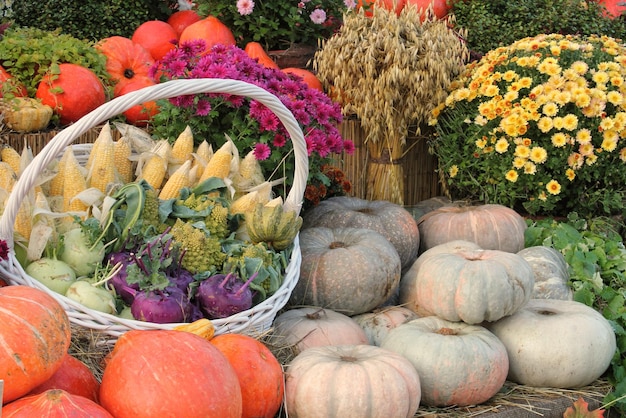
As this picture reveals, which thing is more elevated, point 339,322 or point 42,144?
point 42,144

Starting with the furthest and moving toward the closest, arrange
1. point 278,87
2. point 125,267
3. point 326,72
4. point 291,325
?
point 326,72, point 278,87, point 291,325, point 125,267

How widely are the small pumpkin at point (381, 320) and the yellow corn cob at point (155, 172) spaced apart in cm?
104

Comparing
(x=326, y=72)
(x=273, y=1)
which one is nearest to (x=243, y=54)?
(x=326, y=72)

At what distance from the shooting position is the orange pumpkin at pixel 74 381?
2119 mm

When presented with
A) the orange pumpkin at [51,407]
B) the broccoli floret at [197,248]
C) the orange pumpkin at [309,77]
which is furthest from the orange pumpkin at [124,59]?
the orange pumpkin at [51,407]

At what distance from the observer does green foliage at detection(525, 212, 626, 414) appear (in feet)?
11.8

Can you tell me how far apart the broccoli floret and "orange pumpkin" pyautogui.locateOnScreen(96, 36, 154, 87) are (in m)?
2.16

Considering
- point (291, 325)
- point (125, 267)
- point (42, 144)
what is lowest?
point (291, 325)

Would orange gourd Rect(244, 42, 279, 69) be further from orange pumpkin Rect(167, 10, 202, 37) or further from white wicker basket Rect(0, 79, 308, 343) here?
white wicker basket Rect(0, 79, 308, 343)

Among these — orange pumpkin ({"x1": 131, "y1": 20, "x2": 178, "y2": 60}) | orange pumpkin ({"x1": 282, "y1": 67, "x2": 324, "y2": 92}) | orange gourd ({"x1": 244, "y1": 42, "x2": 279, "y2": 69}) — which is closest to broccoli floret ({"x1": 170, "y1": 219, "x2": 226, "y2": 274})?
orange pumpkin ({"x1": 282, "y1": 67, "x2": 324, "y2": 92})

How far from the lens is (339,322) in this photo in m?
3.12

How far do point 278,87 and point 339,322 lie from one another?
48.8 inches

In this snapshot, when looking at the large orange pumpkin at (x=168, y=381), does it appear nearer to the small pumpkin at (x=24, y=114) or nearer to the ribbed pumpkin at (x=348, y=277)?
the ribbed pumpkin at (x=348, y=277)

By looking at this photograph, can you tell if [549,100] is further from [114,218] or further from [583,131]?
[114,218]
